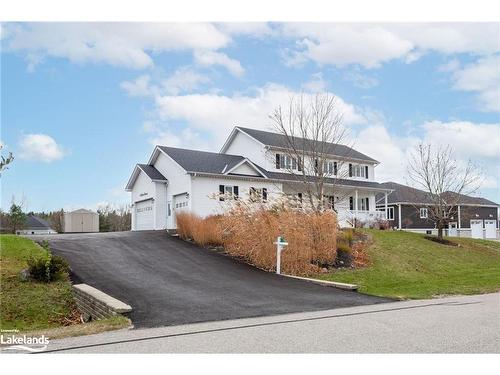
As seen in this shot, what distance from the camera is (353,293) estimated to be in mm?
12523

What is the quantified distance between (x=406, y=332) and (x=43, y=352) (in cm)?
498

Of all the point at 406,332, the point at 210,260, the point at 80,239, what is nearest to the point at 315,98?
the point at 210,260

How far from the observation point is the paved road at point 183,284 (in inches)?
384

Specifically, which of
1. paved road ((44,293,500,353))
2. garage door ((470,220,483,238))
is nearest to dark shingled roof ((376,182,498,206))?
garage door ((470,220,483,238))

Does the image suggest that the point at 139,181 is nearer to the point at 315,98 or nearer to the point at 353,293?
the point at 315,98

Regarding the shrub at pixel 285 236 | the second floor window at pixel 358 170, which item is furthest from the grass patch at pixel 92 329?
the second floor window at pixel 358 170

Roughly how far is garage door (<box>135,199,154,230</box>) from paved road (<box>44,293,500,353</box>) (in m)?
21.8

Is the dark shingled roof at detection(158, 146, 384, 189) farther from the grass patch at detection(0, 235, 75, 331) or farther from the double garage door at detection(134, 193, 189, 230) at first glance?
the grass patch at detection(0, 235, 75, 331)

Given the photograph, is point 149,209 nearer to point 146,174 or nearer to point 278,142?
point 146,174

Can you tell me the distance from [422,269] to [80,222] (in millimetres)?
26774

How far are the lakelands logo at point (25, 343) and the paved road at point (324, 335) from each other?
176mm

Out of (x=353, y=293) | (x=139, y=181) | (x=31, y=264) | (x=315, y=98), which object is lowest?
(x=353, y=293)

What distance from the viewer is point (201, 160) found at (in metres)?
29.9

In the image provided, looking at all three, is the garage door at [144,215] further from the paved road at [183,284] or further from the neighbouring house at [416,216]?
the neighbouring house at [416,216]
